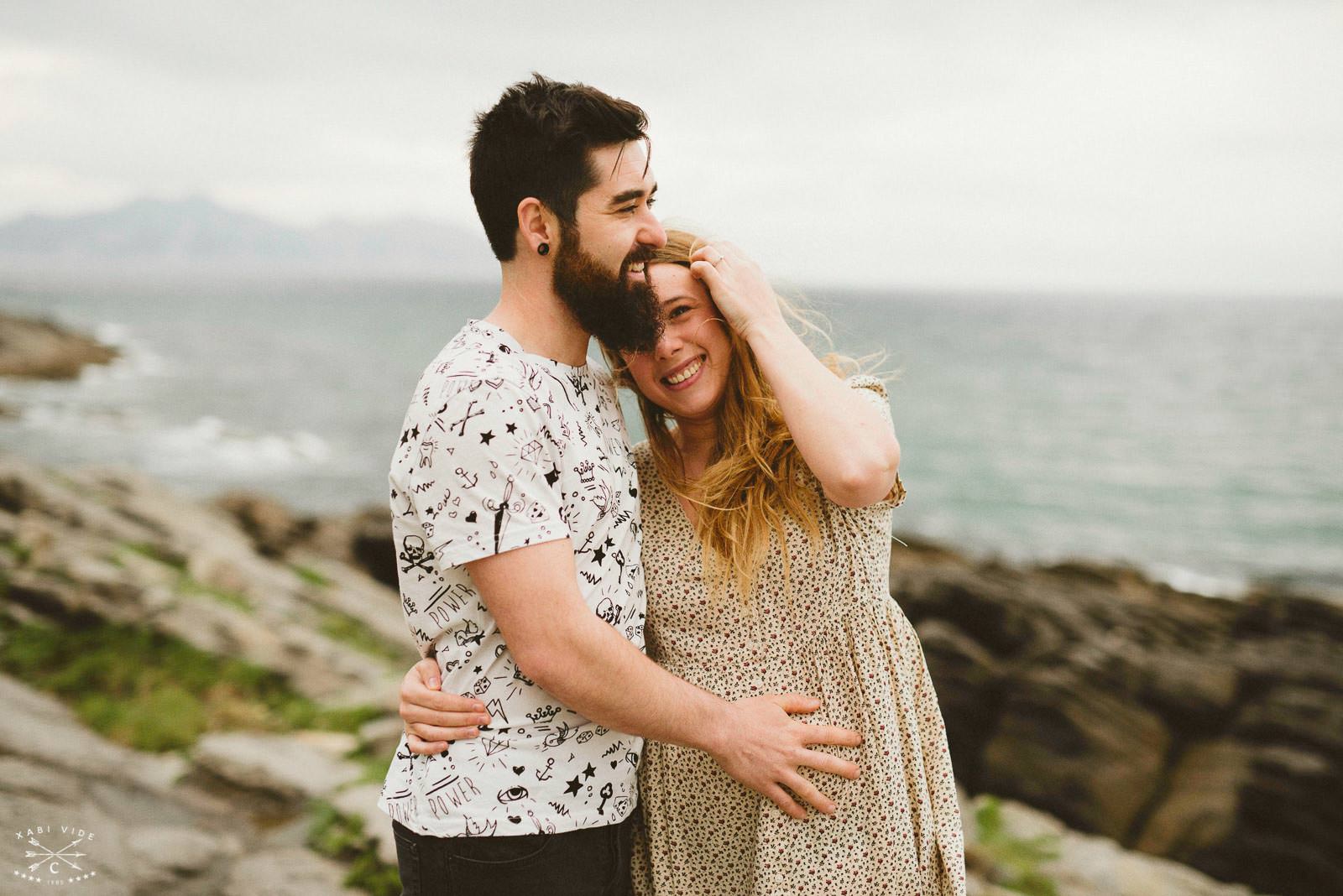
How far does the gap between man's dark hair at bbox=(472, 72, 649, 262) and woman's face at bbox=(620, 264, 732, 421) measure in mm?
452

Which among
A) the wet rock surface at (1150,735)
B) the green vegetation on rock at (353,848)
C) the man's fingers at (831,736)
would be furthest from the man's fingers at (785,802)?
the wet rock surface at (1150,735)

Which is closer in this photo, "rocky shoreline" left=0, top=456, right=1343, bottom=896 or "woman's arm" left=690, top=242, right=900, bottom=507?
"woman's arm" left=690, top=242, right=900, bottom=507

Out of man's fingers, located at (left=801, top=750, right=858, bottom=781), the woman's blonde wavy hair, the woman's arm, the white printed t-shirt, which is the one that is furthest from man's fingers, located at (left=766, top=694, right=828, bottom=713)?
the woman's arm

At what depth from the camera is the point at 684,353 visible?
287cm

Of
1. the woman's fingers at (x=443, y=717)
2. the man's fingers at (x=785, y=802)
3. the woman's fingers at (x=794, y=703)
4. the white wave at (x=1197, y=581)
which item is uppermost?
the woman's fingers at (x=794, y=703)

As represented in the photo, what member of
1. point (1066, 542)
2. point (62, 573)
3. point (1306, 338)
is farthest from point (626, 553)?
point (1306, 338)

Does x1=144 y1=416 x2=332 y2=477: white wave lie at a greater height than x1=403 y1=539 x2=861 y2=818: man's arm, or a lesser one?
lesser

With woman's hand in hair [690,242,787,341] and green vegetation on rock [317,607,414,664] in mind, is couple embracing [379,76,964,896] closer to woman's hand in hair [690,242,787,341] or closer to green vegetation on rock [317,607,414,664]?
woman's hand in hair [690,242,787,341]

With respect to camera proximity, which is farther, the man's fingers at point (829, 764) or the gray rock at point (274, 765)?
the gray rock at point (274, 765)

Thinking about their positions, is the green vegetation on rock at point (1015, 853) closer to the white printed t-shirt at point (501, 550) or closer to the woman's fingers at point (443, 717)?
the white printed t-shirt at point (501, 550)

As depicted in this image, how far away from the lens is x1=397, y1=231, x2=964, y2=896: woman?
2566 mm

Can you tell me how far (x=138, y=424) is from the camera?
27.7 m

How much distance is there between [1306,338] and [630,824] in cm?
9388

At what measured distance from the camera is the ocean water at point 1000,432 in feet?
73.5
